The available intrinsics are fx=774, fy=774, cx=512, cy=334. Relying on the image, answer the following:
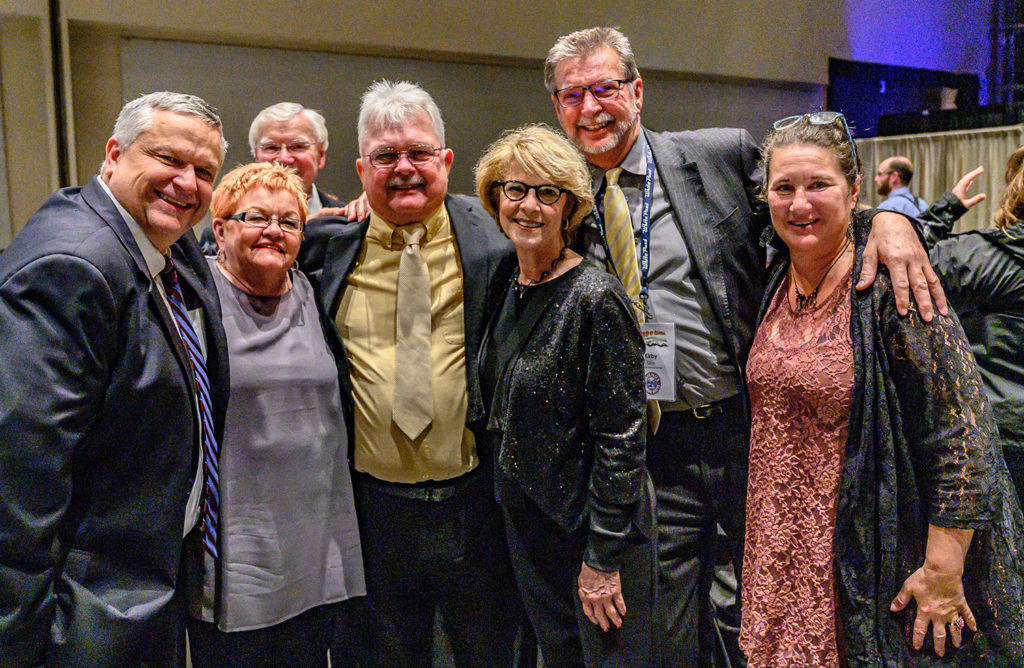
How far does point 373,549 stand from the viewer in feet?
7.73

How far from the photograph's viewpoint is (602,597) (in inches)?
77.8

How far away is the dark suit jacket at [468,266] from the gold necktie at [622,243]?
0.31 meters

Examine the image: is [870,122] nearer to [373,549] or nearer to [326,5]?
[326,5]

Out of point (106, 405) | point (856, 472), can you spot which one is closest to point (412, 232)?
point (106, 405)

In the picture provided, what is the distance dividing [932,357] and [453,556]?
141 cm

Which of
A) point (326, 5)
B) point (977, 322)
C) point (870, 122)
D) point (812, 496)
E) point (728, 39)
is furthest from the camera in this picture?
point (870, 122)

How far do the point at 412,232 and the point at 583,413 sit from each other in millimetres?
815

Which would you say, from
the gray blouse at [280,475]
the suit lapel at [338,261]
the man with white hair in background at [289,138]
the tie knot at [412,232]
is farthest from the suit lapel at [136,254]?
the man with white hair in background at [289,138]

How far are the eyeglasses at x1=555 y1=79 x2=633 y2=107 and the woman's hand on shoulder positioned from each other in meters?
1.42

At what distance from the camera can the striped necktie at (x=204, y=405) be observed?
6.26 feet

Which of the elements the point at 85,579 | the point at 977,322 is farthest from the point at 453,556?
the point at 977,322

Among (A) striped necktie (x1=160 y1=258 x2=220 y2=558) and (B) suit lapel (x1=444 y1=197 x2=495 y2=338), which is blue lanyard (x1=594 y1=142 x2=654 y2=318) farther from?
(A) striped necktie (x1=160 y1=258 x2=220 y2=558)

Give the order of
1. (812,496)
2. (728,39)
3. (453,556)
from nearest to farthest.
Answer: (812,496)
(453,556)
(728,39)

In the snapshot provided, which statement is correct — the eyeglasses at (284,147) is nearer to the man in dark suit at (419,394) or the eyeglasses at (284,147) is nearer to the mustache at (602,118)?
the man in dark suit at (419,394)
